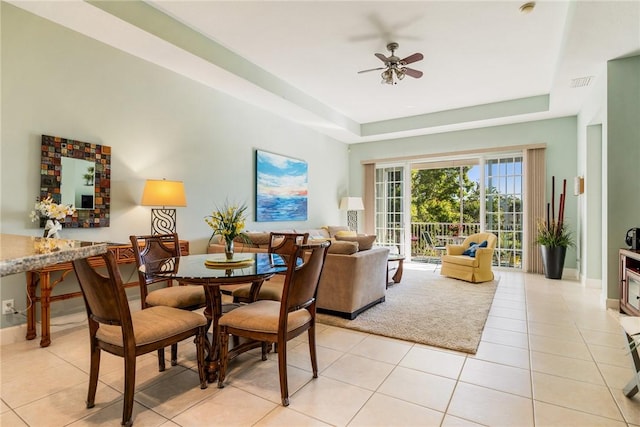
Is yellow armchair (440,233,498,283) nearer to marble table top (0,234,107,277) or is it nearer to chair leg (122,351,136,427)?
chair leg (122,351,136,427)

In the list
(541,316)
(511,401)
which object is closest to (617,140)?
(541,316)

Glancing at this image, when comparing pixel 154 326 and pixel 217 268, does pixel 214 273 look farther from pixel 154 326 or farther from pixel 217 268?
pixel 154 326

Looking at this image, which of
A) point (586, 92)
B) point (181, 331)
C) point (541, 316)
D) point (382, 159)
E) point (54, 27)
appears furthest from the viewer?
point (382, 159)

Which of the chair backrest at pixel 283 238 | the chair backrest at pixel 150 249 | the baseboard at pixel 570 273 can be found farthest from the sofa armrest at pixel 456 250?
the chair backrest at pixel 150 249

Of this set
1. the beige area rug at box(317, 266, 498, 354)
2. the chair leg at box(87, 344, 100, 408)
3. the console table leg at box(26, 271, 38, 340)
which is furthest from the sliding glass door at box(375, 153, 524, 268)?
the console table leg at box(26, 271, 38, 340)

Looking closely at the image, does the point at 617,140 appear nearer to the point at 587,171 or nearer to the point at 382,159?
the point at 587,171

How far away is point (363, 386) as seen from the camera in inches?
84.7

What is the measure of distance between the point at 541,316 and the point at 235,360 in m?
3.28

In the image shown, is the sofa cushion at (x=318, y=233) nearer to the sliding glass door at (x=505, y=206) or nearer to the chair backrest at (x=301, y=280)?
the sliding glass door at (x=505, y=206)

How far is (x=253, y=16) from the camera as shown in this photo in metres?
3.34

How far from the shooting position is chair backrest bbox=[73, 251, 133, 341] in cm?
167

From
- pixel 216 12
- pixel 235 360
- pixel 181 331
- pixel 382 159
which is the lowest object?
pixel 235 360

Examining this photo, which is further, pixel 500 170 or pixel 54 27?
pixel 500 170

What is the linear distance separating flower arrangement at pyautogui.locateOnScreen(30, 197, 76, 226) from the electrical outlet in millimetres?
718
